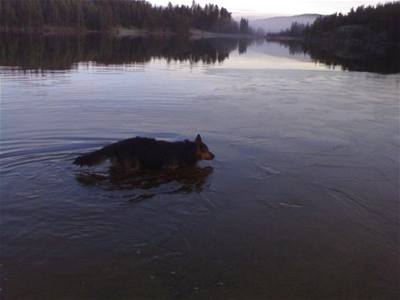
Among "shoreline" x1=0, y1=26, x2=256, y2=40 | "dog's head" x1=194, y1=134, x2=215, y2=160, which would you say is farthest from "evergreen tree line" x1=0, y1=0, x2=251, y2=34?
"dog's head" x1=194, y1=134, x2=215, y2=160

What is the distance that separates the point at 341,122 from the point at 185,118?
5.06m

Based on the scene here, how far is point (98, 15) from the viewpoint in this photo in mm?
129875

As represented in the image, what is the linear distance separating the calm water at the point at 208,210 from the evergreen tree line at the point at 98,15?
10838 cm

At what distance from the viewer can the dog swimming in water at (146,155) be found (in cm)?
852

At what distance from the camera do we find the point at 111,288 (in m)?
4.93

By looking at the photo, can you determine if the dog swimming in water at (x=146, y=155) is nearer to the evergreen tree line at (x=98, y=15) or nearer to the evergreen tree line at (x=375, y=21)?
the evergreen tree line at (x=375, y=21)

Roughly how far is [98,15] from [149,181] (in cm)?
13138

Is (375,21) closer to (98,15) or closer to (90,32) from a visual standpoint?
(90,32)

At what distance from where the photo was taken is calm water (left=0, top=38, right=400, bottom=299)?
17.0 feet

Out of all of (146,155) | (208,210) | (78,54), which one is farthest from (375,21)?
(208,210)

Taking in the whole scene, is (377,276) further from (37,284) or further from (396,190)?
(37,284)

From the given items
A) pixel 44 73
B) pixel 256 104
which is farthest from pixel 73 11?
pixel 256 104

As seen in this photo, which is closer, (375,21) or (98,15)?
(375,21)

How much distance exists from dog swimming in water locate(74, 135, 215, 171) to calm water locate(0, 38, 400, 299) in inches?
12.0
